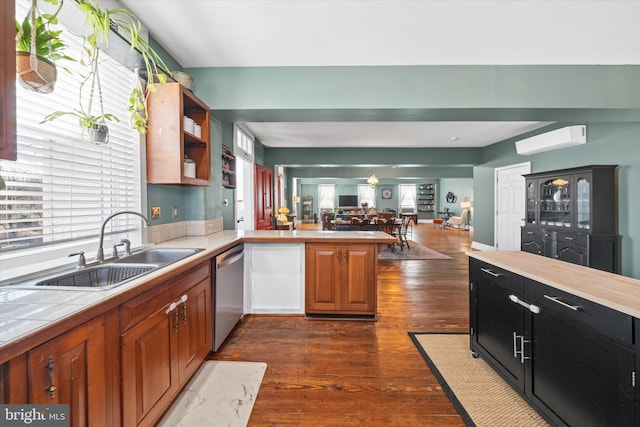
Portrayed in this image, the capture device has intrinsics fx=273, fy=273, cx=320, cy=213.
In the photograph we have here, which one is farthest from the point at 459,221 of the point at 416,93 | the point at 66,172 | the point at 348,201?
the point at 66,172

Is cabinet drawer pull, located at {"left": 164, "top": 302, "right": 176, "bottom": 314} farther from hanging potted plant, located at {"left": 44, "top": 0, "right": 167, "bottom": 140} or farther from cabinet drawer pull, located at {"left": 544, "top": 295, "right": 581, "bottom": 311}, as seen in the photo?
cabinet drawer pull, located at {"left": 544, "top": 295, "right": 581, "bottom": 311}

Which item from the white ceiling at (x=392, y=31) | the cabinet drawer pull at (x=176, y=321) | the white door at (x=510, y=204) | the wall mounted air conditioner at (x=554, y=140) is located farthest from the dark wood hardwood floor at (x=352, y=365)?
the white door at (x=510, y=204)

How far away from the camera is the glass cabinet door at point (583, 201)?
3.82 m

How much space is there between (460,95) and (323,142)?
12.2 feet

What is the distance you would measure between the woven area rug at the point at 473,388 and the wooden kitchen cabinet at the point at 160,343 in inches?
66.7

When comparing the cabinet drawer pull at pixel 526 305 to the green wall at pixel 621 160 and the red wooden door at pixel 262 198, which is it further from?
the red wooden door at pixel 262 198

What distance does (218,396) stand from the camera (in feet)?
5.80

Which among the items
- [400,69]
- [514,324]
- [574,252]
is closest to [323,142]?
[400,69]

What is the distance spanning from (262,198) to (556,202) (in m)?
4.99

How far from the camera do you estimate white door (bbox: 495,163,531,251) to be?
5668 millimetres

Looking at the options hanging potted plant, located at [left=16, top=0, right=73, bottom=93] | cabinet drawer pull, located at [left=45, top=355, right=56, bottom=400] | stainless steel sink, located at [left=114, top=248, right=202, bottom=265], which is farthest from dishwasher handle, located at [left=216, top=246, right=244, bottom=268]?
hanging potted plant, located at [left=16, top=0, right=73, bottom=93]

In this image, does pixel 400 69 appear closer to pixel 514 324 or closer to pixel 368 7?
pixel 368 7

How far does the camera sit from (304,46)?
2480mm

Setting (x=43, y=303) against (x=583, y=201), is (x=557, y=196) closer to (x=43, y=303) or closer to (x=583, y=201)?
(x=583, y=201)
